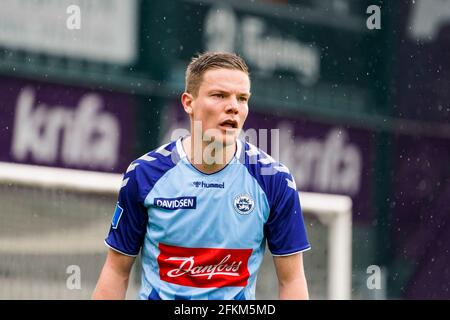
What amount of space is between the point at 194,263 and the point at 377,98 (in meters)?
6.13

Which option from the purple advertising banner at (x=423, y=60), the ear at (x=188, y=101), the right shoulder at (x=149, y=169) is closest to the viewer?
the right shoulder at (x=149, y=169)

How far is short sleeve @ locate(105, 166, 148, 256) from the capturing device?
495 cm

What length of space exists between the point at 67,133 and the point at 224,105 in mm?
3964

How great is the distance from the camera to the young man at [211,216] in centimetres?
489

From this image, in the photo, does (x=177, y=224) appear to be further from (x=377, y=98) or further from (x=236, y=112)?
(x=377, y=98)

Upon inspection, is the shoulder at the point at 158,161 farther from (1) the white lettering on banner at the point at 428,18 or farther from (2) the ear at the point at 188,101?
(1) the white lettering on banner at the point at 428,18

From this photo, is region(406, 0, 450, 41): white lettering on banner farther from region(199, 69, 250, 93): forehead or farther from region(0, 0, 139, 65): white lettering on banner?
region(199, 69, 250, 93): forehead

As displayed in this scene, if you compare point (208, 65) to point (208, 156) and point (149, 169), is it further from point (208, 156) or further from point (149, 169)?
point (149, 169)

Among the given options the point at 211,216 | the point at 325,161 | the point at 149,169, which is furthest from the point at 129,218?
the point at 325,161

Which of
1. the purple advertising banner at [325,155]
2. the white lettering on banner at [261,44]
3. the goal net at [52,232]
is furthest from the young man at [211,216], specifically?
the white lettering on banner at [261,44]

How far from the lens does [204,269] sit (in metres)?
4.88

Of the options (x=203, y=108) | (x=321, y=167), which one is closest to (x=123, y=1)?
(x=321, y=167)

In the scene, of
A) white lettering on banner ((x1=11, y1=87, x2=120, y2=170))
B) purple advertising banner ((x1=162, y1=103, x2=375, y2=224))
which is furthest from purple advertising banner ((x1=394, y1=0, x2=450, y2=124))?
white lettering on banner ((x1=11, y1=87, x2=120, y2=170))

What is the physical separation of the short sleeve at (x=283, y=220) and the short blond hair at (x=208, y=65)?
478mm
